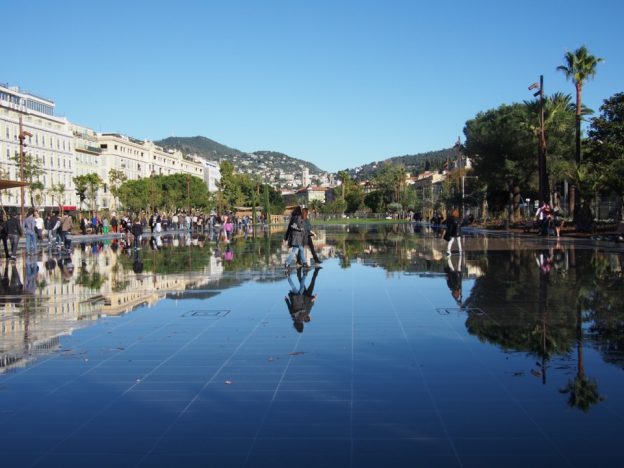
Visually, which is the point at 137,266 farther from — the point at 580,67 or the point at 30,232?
the point at 580,67

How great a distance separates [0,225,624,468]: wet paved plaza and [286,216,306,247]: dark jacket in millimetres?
4421

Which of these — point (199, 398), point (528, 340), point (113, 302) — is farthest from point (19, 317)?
point (528, 340)

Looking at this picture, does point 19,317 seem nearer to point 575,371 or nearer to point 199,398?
point 199,398

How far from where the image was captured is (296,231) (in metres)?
18.0

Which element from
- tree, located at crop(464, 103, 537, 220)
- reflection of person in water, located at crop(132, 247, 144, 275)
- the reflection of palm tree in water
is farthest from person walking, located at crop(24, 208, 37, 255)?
tree, located at crop(464, 103, 537, 220)

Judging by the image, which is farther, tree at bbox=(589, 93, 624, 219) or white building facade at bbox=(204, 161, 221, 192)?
white building facade at bbox=(204, 161, 221, 192)

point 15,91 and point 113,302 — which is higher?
point 15,91

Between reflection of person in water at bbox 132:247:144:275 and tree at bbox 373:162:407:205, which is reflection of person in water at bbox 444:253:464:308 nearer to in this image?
reflection of person in water at bbox 132:247:144:275

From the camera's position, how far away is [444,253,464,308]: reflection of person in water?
12184 millimetres

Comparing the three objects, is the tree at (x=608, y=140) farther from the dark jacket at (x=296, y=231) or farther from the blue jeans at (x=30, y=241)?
the blue jeans at (x=30, y=241)

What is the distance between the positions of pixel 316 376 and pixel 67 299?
760 centimetres

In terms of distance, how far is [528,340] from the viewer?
26.2 feet

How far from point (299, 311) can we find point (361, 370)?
4.02m

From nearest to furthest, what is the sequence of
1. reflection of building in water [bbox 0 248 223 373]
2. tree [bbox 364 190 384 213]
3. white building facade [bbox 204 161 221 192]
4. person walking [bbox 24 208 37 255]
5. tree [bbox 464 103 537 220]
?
reflection of building in water [bbox 0 248 223 373] < person walking [bbox 24 208 37 255] < tree [bbox 464 103 537 220] < tree [bbox 364 190 384 213] < white building facade [bbox 204 161 221 192]
